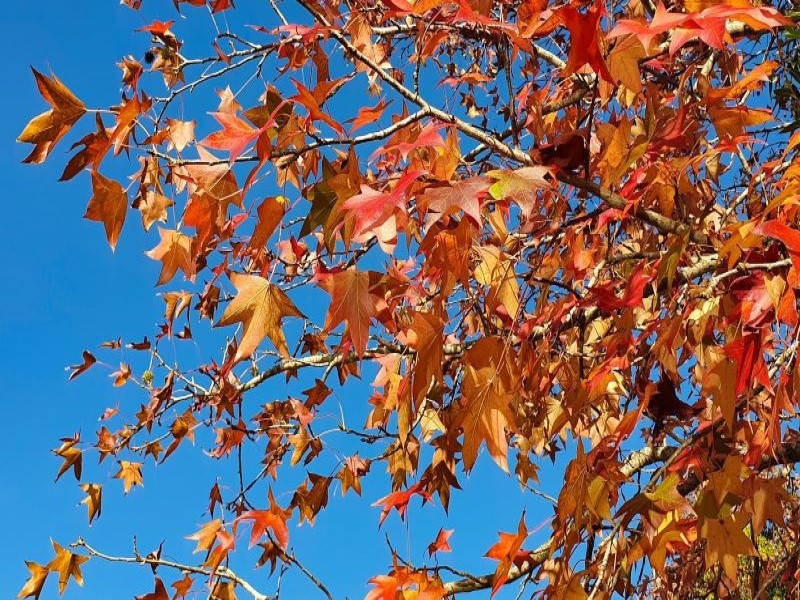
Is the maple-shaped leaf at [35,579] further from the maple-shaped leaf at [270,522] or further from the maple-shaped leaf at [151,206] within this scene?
the maple-shaped leaf at [151,206]

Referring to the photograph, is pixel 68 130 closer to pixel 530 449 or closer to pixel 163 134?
pixel 163 134

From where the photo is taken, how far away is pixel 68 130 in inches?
51.9

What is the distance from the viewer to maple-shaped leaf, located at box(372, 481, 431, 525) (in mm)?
1850

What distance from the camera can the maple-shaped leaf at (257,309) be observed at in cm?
130

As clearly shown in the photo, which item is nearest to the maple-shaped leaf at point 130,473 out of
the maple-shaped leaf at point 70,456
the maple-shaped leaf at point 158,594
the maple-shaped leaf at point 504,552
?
the maple-shaped leaf at point 70,456

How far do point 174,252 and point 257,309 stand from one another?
43cm

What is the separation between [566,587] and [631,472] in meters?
0.96

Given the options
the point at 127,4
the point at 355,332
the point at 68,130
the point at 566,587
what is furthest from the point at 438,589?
the point at 127,4

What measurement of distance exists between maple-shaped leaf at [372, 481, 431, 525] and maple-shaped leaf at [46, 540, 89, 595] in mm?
924

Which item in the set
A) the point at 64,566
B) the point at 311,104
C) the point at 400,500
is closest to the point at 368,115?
the point at 311,104

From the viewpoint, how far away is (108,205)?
1401 mm

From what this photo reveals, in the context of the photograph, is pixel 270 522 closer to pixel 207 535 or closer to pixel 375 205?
pixel 207 535

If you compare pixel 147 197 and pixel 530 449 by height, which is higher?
pixel 147 197

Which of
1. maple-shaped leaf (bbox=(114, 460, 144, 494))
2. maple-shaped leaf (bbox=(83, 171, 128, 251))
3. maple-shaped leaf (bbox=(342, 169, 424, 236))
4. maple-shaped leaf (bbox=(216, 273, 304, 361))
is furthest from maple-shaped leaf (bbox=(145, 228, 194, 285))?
maple-shaped leaf (bbox=(114, 460, 144, 494))
